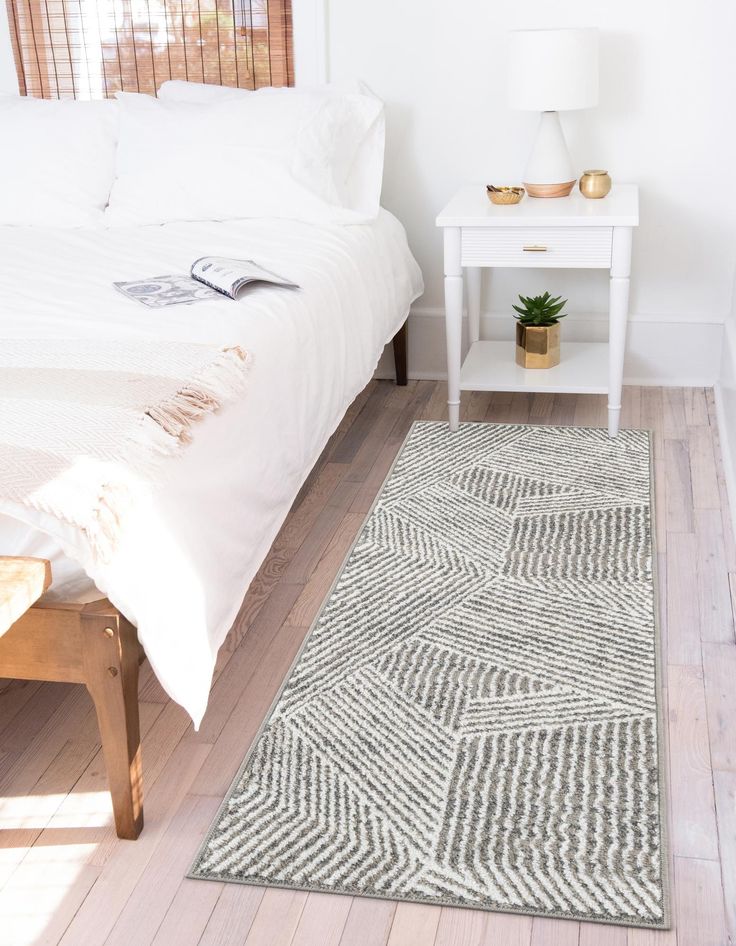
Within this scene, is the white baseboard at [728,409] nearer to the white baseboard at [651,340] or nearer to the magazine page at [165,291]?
the white baseboard at [651,340]

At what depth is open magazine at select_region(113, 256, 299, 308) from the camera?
210 cm

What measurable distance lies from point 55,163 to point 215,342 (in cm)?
133

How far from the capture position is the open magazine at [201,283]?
82.7 inches

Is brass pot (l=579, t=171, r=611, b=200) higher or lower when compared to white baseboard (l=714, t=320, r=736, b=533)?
higher

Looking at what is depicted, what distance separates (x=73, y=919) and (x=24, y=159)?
2.20m

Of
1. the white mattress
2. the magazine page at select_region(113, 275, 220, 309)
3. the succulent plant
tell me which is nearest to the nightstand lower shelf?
the succulent plant

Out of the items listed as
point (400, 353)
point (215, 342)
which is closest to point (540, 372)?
point (400, 353)

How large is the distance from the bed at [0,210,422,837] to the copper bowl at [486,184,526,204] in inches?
12.6

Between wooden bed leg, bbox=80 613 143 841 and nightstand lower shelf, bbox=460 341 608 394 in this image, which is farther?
nightstand lower shelf, bbox=460 341 608 394

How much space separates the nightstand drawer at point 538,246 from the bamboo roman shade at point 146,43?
36.4 inches

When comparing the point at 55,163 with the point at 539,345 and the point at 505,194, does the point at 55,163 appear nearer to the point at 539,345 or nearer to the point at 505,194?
the point at 505,194

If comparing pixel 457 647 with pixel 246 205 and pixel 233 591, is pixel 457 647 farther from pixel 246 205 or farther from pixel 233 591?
pixel 246 205

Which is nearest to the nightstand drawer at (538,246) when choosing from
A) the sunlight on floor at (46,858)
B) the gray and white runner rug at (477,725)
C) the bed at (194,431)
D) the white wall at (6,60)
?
the bed at (194,431)

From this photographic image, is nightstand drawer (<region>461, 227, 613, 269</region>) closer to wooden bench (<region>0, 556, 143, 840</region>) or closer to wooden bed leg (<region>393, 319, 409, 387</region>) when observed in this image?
wooden bed leg (<region>393, 319, 409, 387</region>)
